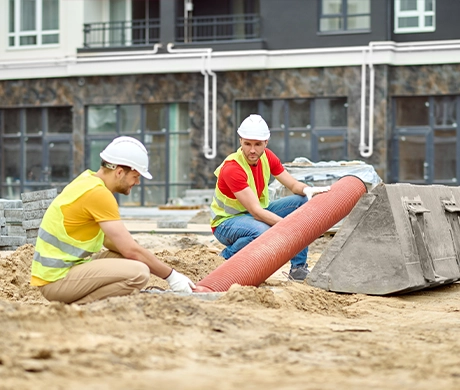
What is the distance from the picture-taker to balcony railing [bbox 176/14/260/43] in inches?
1056

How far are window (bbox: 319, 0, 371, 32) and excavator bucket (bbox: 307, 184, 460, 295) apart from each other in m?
17.9

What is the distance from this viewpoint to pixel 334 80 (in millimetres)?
25469

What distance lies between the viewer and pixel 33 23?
28.6m

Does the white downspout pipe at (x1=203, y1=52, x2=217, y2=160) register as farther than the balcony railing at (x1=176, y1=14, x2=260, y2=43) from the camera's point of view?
No

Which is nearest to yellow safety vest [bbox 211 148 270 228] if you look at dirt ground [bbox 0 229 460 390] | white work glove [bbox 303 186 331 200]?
white work glove [bbox 303 186 331 200]

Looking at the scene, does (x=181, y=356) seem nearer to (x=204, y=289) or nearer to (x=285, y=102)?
(x=204, y=289)

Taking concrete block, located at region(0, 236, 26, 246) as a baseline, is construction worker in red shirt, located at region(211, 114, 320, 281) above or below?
above

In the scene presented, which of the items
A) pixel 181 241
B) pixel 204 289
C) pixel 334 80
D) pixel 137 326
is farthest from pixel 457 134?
pixel 137 326

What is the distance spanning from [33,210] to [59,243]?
6704mm

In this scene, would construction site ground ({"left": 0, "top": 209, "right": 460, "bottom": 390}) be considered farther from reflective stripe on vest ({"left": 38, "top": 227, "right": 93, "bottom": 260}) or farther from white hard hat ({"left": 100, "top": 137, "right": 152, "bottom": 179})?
white hard hat ({"left": 100, "top": 137, "right": 152, "bottom": 179})

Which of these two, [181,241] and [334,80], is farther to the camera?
[334,80]

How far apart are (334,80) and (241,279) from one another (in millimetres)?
18540

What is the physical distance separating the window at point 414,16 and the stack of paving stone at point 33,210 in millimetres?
15582

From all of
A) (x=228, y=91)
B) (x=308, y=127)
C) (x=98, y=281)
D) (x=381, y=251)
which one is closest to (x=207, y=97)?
(x=228, y=91)
